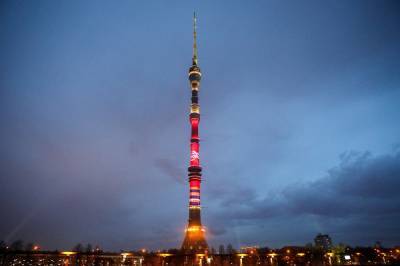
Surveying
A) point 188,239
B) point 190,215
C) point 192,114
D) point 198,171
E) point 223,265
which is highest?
point 192,114

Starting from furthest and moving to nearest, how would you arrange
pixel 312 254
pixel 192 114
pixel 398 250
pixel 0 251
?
pixel 192 114 → pixel 312 254 → pixel 398 250 → pixel 0 251

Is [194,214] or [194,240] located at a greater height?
[194,214]

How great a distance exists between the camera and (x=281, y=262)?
180m

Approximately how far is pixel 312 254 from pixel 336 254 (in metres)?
11.9

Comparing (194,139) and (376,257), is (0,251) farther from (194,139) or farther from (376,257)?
(376,257)

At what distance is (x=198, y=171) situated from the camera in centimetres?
18750

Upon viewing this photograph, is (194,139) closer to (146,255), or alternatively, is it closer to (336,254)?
(146,255)

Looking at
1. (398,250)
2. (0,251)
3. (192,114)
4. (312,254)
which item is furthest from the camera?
(192,114)

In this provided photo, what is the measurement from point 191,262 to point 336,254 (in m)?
72.8

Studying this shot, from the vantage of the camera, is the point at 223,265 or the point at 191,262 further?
the point at 223,265

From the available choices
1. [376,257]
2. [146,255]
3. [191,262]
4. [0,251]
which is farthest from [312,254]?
[0,251]

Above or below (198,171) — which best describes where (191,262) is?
below

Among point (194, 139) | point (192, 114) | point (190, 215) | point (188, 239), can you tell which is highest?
point (192, 114)

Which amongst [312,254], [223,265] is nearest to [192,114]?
[223,265]
